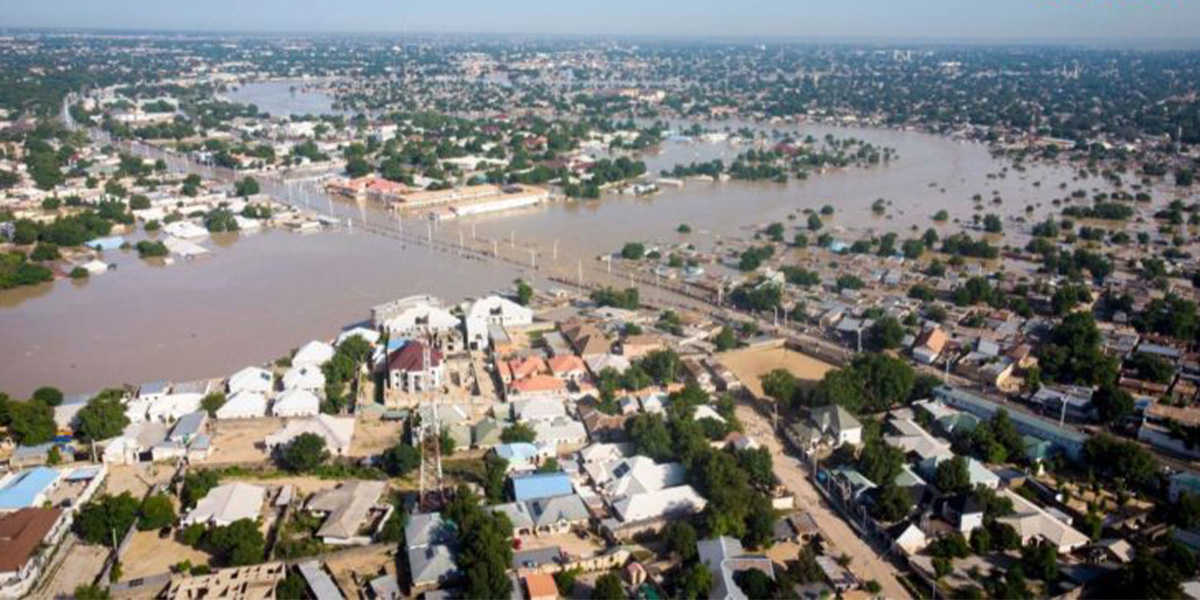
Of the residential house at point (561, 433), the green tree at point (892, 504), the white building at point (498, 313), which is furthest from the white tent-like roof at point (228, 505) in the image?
the green tree at point (892, 504)

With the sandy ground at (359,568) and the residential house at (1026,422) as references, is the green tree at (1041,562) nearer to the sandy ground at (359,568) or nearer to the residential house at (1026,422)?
the residential house at (1026,422)

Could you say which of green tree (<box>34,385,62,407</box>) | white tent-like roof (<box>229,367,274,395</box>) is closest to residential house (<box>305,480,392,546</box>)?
white tent-like roof (<box>229,367,274,395</box>)

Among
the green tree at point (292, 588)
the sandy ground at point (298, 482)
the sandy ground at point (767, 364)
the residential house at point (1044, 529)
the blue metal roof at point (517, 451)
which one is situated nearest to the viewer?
the green tree at point (292, 588)

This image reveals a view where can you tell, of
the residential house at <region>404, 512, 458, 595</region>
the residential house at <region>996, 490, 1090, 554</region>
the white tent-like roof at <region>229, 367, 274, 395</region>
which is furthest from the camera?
the white tent-like roof at <region>229, 367, 274, 395</region>

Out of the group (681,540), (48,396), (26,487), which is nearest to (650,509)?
(681,540)

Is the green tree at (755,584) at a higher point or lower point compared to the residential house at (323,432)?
higher

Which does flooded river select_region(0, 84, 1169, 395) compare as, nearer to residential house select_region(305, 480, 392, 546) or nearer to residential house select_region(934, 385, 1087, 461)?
residential house select_region(305, 480, 392, 546)

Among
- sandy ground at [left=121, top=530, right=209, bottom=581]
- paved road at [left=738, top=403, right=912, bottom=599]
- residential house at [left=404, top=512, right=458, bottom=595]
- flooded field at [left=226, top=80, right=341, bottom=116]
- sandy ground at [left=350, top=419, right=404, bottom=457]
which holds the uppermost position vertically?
flooded field at [left=226, top=80, right=341, bottom=116]
